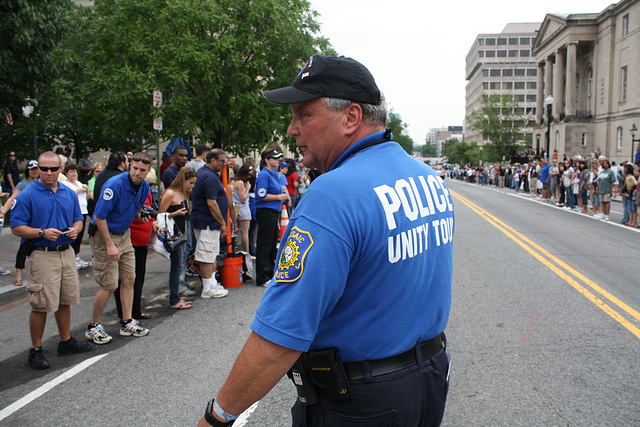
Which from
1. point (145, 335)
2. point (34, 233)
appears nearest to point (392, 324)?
point (34, 233)

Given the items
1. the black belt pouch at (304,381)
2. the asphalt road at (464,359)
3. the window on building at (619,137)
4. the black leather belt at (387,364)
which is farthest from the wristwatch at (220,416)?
the window on building at (619,137)

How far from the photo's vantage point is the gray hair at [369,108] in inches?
65.8

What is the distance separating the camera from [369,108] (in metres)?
1.72

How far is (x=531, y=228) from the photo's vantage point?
1406 cm

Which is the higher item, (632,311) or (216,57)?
(216,57)

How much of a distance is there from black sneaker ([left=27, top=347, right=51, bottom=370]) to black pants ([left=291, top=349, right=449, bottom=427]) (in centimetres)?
396

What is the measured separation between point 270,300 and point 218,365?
344cm

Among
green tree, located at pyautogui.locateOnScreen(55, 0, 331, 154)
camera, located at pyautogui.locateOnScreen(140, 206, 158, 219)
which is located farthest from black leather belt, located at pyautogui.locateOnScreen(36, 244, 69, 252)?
green tree, located at pyautogui.locateOnScreen(55, 0, 331, 154)

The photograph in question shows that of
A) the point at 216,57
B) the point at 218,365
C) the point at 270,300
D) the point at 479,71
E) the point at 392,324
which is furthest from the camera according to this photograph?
the point at 479,71

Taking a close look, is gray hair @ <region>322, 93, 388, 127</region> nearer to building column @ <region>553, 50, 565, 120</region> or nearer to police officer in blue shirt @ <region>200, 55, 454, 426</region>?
police officer in blue shirt @ <region>200, 55, 454, 426</region>

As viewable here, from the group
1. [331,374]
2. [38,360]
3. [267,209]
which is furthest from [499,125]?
[331,374]

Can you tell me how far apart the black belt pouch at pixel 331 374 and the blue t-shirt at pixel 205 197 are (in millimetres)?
5479

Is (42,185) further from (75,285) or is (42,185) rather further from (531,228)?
(531,228)

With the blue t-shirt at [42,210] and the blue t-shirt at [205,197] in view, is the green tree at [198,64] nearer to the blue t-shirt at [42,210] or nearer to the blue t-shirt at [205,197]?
the blue t-shirt at [205,197]
